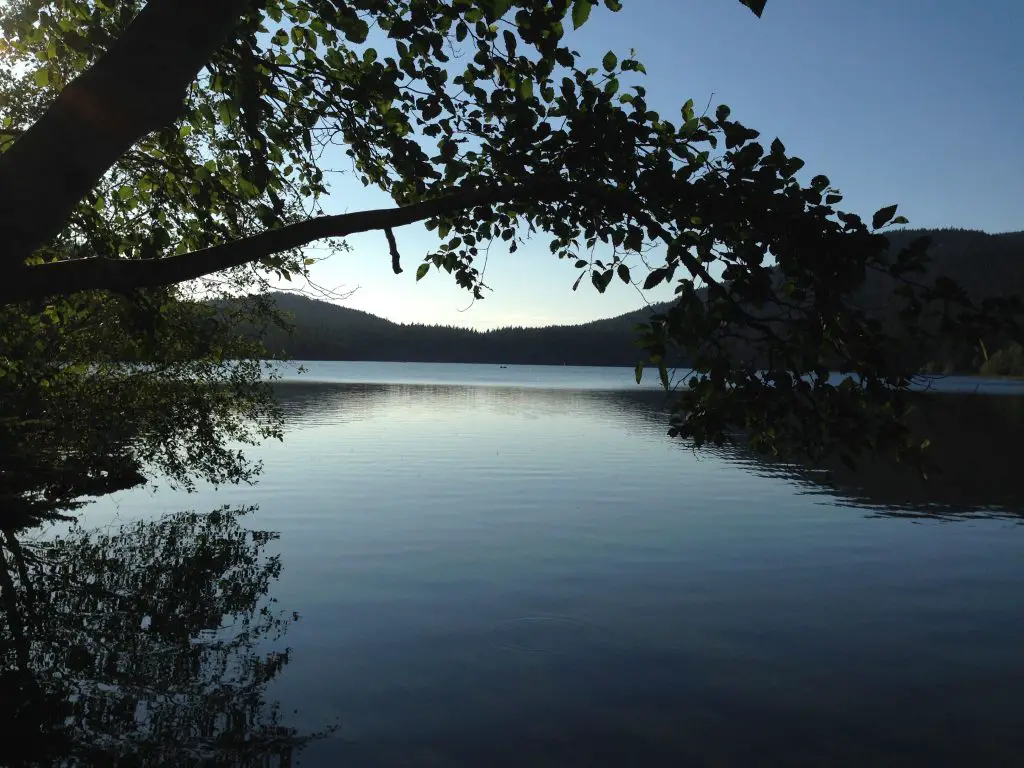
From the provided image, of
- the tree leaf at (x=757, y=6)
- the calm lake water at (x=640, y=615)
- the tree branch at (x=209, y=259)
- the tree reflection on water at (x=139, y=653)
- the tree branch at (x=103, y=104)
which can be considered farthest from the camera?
the calm lake water at (x=640, y=615)

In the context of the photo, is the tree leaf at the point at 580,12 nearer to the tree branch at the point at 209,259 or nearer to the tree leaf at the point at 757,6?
the tree branch at the point at 209,259

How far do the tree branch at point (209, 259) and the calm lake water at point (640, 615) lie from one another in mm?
7195

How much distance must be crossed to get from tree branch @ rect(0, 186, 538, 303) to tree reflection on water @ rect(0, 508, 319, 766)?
22.2 ft

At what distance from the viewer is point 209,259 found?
572 centimetres

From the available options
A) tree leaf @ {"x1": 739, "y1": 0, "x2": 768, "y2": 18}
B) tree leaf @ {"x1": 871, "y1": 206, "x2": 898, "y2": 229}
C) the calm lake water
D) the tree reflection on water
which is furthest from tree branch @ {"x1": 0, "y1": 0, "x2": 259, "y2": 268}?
the calm lake water

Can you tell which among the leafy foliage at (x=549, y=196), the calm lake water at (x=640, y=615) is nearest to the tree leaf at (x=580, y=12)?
the leafy foliage at (x=549, y=196)

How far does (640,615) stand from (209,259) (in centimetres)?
1366

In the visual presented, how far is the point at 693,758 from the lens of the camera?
416 inches

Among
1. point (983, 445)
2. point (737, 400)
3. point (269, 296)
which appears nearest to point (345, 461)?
point (269, 296)

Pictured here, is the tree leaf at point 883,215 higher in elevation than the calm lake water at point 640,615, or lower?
higher

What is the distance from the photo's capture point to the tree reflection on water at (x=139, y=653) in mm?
9992

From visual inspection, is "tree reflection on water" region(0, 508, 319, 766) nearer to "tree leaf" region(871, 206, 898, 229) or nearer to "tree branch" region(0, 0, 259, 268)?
"tree branch" region(0, 0, 259, 268)

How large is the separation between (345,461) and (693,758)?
34.3 m

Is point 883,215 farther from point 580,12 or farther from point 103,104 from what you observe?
point 103,104
